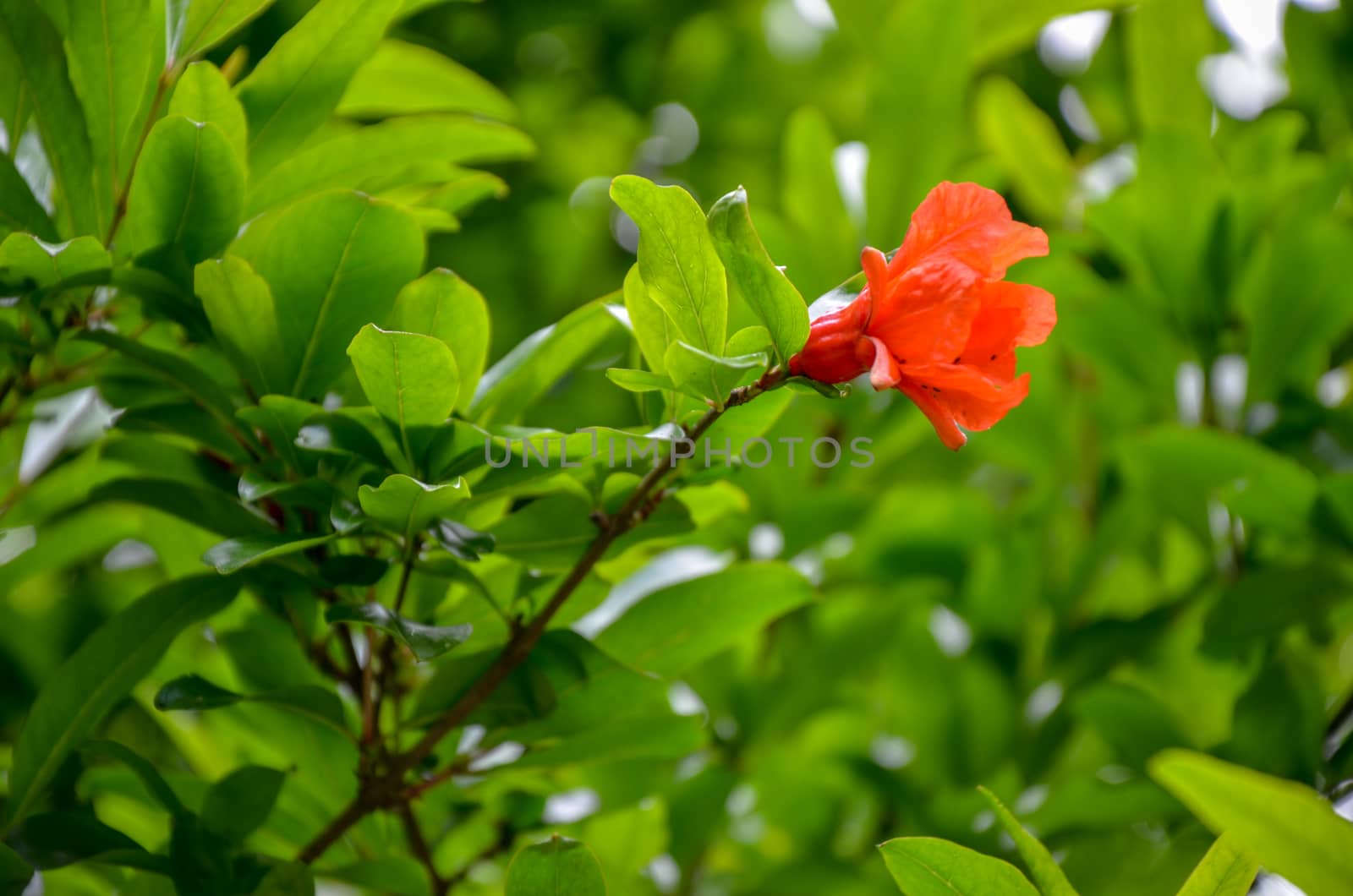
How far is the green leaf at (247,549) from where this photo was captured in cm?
51

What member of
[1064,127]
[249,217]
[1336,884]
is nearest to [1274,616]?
[1336,884]

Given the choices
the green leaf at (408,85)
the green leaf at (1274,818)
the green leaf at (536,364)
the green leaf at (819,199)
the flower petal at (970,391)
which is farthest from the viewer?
the green leaf at (819,199)

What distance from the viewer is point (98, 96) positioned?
0.66 metres

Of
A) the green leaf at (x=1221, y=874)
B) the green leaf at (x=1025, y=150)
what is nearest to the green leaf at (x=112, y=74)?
the green leaf at (x=1221, y=874)

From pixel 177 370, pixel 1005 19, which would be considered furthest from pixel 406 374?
pixel 1005 19

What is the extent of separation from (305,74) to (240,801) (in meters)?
0.45

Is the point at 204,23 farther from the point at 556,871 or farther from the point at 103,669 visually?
the point at 556,871

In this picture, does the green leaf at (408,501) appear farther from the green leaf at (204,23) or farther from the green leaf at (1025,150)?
the green leaf at (1025,150)

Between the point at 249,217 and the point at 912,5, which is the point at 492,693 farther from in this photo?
the point at 912,5

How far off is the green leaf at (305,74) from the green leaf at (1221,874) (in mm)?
652

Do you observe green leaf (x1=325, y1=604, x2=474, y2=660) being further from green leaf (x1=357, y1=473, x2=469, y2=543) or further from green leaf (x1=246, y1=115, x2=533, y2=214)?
green leaf (x1=246, y1=115, x2=533, y2=214)

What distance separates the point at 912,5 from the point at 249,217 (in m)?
0.61

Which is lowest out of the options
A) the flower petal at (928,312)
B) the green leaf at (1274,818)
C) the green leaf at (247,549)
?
the green leaf at (247,549)

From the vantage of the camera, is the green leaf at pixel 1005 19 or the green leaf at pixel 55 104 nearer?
the green leaf at pixel 55 104
